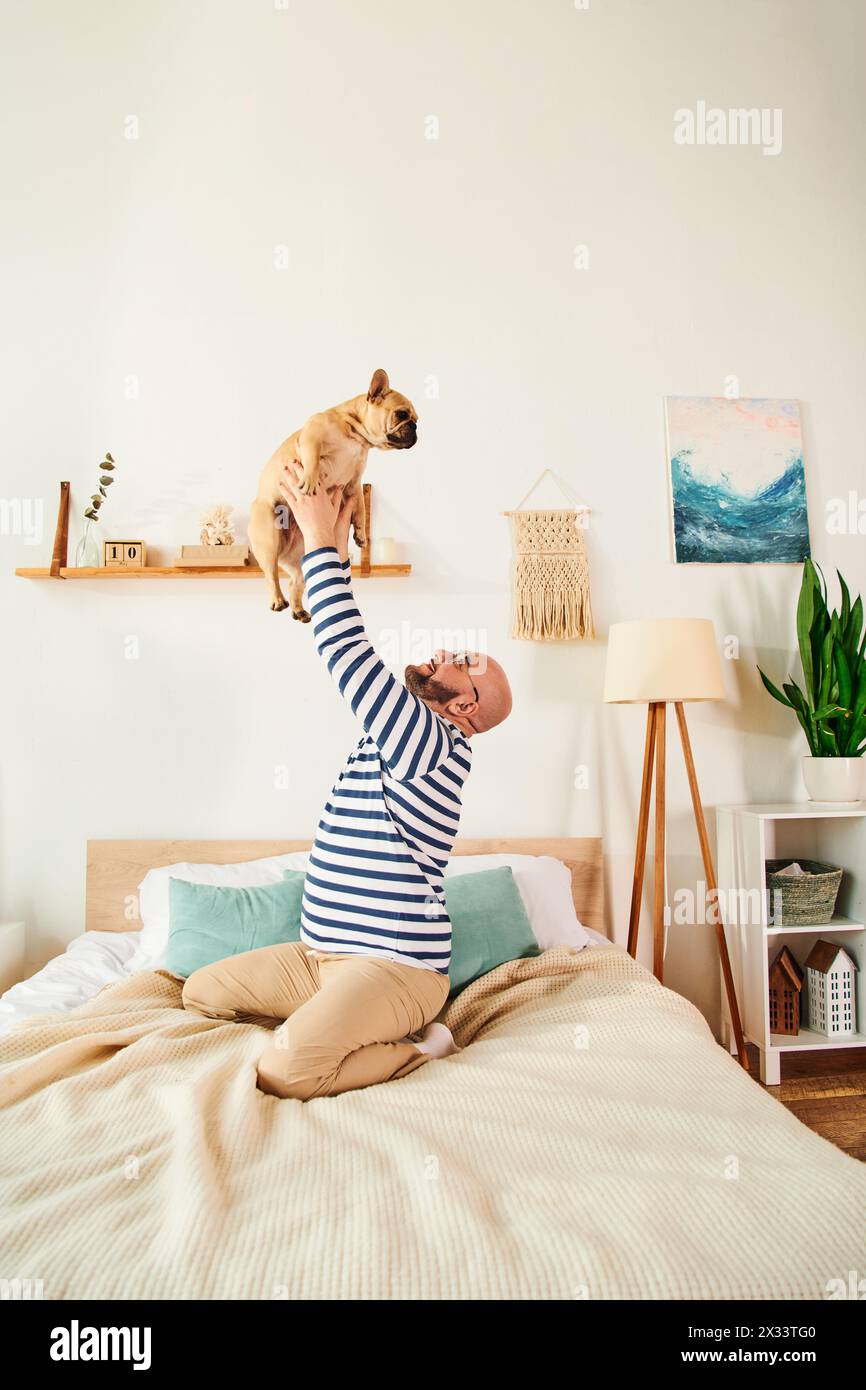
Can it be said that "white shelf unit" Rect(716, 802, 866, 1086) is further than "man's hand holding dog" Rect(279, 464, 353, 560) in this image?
Yes

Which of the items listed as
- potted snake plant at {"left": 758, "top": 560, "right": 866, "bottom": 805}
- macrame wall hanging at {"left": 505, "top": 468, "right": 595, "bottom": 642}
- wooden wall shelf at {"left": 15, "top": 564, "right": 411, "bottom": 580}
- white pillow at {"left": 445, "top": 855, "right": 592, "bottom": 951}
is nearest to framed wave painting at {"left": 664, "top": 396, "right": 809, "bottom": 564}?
potted snake plant at {"left": 758, "top": 560, "right": 866, "bottom": 805}

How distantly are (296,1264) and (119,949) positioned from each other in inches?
65.4

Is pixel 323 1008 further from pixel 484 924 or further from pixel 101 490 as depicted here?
pixel 101 490

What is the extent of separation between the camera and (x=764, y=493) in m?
3.00

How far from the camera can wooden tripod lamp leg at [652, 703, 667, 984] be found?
259 centimetres

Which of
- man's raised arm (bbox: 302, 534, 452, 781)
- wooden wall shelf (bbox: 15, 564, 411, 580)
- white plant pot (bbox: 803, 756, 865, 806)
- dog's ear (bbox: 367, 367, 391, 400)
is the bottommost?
white plant pot (bbox: 803, 756, 865, 806)

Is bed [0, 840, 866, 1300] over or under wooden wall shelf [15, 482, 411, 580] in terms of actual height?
under

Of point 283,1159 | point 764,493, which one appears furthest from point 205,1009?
point 764,493

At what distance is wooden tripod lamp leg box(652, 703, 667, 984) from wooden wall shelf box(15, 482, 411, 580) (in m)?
0.90

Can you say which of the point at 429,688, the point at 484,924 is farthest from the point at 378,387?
the point at 484,924

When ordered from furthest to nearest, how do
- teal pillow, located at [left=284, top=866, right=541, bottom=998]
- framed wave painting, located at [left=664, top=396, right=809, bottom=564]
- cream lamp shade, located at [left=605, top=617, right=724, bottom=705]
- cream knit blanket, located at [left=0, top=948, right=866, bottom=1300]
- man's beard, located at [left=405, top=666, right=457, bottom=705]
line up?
framed wave painting, located at [left=664, top=396, right=809, bottom=564] < cream lamp shade, located at [left=605, top=617, right=724, bottom=705] < teal pillow, located at [left=284, top=866, right=541, bottom=998] < man's beard, located at [left=405, top=666, right=457, bottom=705] < cream knit blanket, located at [left=0, top=948, right=866, bottom=1300]

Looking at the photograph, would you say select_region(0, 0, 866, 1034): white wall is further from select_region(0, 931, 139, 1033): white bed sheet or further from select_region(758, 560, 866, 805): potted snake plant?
select_region(0, 931, 139, 1033): white bed sheet

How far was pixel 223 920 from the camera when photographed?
211 centimetres

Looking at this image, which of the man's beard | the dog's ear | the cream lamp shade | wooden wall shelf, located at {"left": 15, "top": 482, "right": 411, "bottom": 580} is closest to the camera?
the dog's ear
